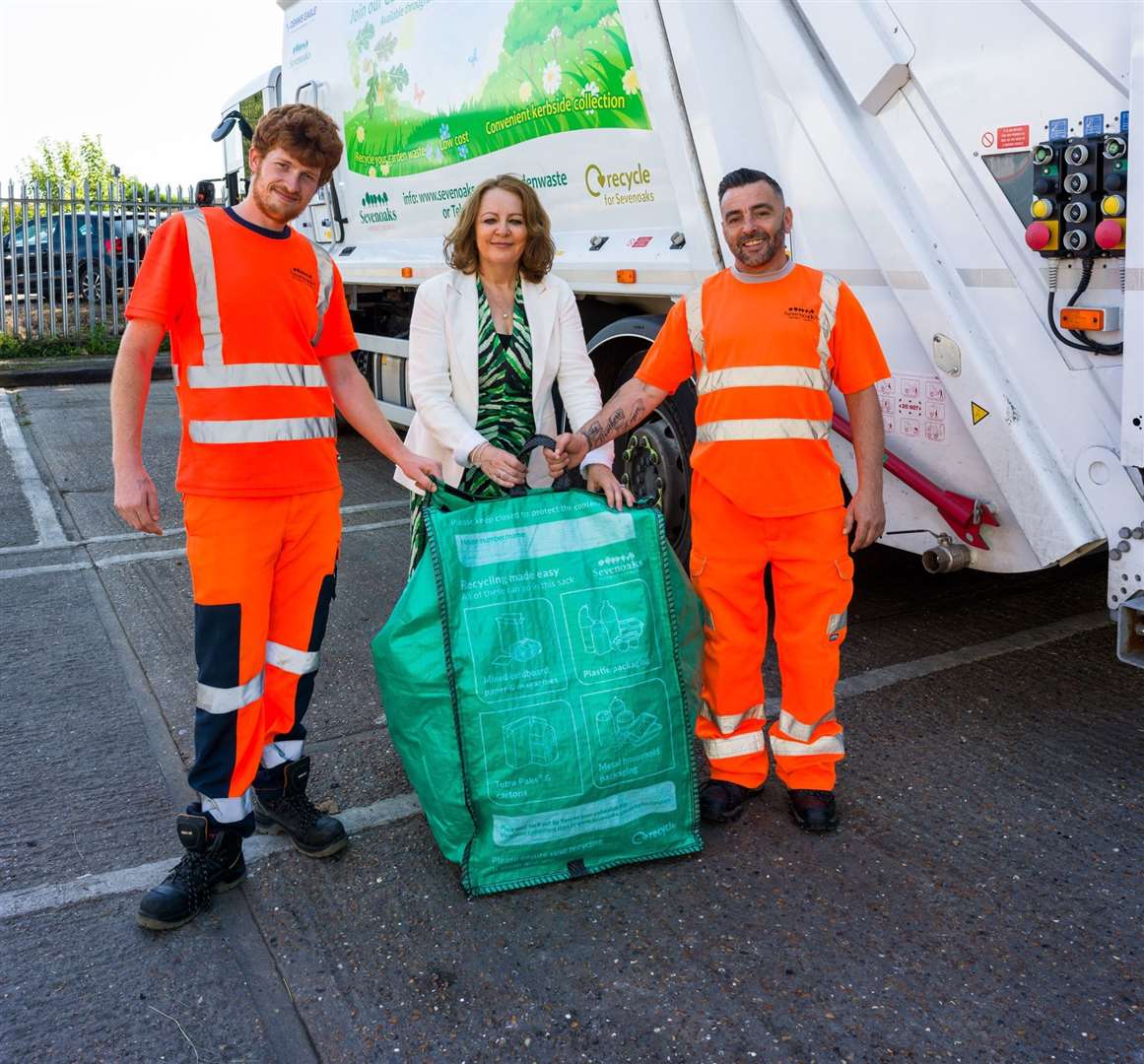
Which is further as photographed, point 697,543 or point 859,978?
point 697,543

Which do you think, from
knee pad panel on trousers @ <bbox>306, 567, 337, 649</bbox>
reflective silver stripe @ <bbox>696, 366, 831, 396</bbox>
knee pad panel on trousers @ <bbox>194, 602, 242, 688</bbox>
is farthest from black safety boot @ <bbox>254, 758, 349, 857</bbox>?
reflective silver stripe @ <bbox>696, 366, 831, 396</bbox>

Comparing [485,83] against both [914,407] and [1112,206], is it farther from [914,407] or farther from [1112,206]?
[1112,206]

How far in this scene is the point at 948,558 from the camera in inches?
144

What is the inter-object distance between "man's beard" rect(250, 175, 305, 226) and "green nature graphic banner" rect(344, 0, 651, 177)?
2044 millimetres

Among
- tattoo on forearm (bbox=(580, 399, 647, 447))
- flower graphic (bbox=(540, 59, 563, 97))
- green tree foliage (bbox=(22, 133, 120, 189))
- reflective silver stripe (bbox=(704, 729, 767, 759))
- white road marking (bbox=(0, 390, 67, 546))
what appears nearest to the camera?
tattoo on forearm (bbox=(580, 399, 647, 447))

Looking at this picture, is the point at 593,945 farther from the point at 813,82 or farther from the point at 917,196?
the point at 813,82

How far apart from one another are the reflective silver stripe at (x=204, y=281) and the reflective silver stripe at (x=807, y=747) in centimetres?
169

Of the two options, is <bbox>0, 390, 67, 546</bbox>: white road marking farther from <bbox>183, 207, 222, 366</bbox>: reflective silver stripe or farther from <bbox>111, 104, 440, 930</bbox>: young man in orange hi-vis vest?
<bbox>183, 207, 222, 366</bbox>: reflective silver stripe

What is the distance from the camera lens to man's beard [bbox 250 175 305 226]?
2.67 m

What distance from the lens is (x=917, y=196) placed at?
11.3 ft

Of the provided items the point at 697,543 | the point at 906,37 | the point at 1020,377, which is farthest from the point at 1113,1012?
the point at 906,37

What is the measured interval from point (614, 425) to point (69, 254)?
43.3ft

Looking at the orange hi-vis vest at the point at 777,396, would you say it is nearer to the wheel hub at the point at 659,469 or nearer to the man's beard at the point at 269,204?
the man's beard at the point at 269,204

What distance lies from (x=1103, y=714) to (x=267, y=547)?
8.68ft
